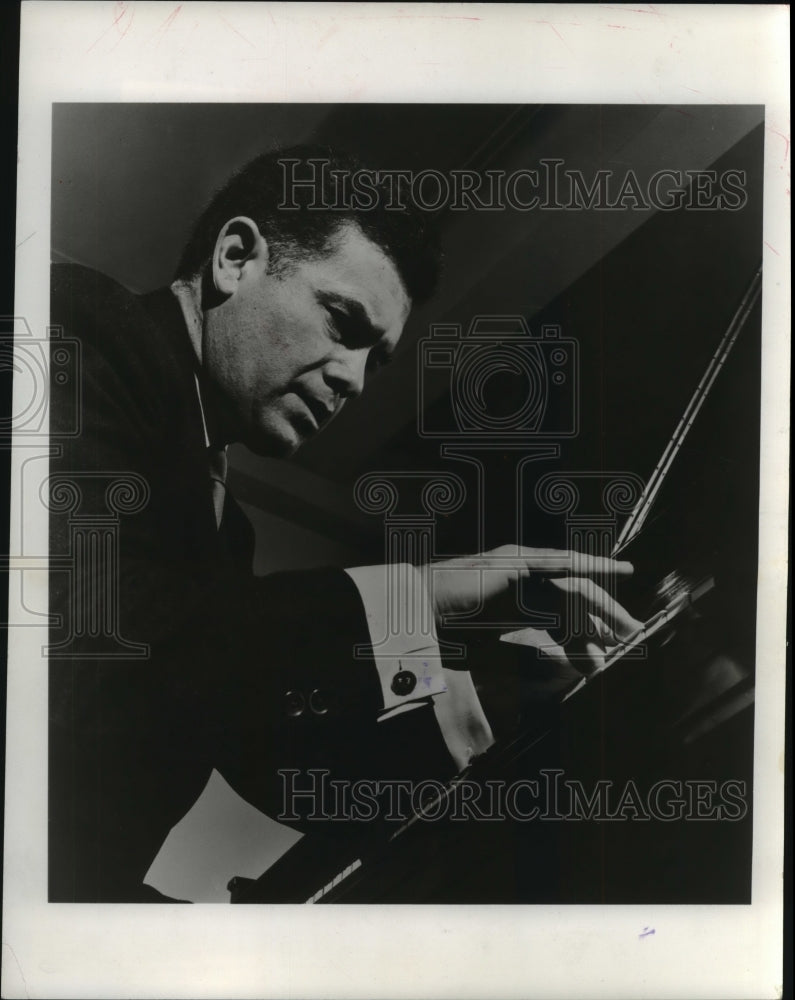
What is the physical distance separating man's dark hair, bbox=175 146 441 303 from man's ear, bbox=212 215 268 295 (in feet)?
0.04

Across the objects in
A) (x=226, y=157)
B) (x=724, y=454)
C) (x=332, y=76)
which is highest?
Answer: (x=332, y=76)

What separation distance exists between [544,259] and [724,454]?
50cm

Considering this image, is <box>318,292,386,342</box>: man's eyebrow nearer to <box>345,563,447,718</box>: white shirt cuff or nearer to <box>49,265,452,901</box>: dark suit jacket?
A: <box>49,265,452,901</box>: dark suit jacket

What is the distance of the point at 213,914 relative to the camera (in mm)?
1352

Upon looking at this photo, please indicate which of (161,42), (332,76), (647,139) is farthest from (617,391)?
(161,42)

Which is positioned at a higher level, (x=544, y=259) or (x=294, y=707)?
(x=544, y=259)

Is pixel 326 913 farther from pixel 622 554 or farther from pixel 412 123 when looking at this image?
pixel 412 123

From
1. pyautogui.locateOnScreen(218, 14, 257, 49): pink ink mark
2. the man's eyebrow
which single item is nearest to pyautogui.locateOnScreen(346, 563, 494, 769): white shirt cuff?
the man's eyebrow
